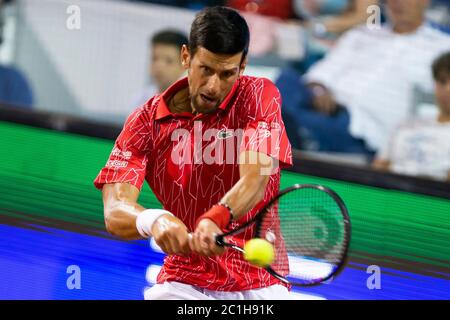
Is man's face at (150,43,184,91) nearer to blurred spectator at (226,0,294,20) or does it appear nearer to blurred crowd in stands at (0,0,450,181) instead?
blurred crowd in stands at (0,0,450,181)

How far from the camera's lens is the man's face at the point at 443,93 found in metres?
7.98

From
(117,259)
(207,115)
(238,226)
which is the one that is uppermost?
(207,115)

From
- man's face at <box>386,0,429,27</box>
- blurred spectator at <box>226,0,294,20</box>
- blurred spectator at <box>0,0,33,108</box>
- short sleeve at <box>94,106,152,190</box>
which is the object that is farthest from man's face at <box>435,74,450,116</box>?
short sleeve at <box>94,106,152,190</box>

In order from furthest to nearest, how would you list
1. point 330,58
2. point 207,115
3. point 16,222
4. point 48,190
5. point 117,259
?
point 330,58 < point 48,190 < point 16,222 < point 117,259 < point 207,115

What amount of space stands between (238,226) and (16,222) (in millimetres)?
2862

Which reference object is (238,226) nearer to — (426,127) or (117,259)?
(117,259)

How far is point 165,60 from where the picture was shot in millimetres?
8641

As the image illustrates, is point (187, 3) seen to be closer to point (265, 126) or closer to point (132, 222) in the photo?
point (265, 126)

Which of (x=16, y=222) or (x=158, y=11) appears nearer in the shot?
(x=16, y=222)

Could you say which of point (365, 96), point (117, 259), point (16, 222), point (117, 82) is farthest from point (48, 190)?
point (365, 96)

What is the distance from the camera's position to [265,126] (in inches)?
145

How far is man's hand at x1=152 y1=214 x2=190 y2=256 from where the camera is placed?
3.29 metres

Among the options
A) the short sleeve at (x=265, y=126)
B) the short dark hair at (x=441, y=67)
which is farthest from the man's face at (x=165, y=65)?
the short sleeve at (x=265, y=126)
